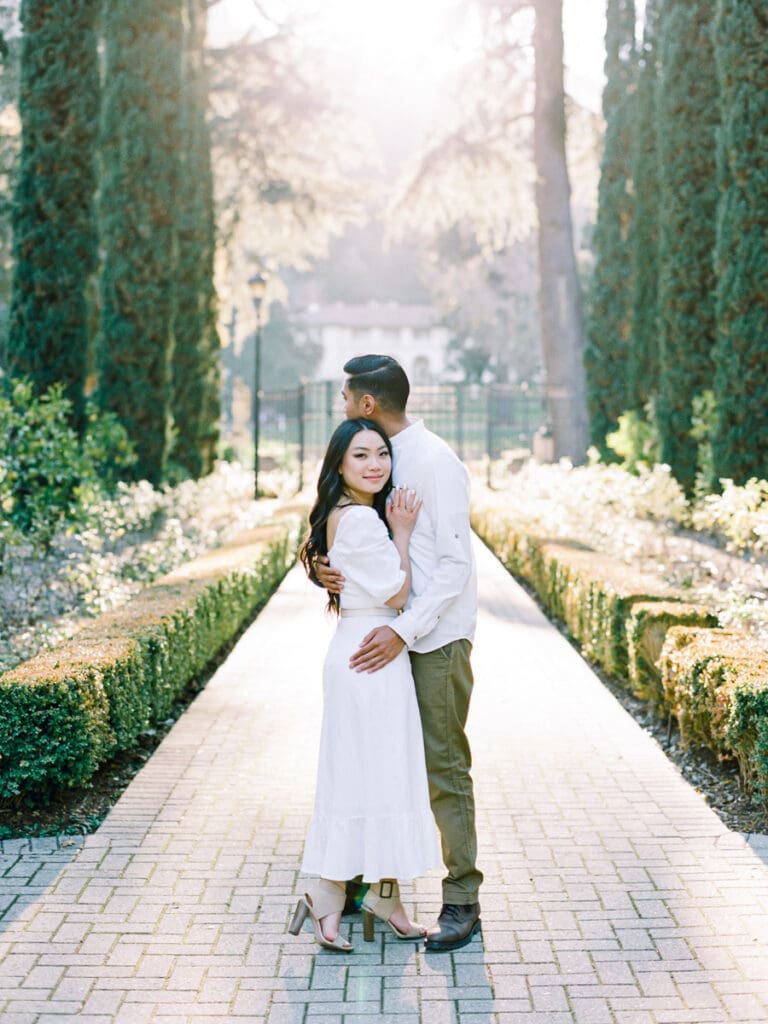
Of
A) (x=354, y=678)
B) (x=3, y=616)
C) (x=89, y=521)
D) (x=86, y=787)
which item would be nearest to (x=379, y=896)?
(x=354, y=678)

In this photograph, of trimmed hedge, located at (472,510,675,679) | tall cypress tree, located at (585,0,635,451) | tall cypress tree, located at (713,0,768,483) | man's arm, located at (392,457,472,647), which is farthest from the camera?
tall cypress tree, located at (585,0,635,451)

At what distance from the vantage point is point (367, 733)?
3.69m

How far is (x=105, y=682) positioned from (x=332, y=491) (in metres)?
2.09

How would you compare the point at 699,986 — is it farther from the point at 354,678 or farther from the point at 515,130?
the point at 515,130

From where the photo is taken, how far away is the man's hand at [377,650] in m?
3.65

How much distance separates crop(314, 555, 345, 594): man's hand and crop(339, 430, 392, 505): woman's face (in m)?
0.28

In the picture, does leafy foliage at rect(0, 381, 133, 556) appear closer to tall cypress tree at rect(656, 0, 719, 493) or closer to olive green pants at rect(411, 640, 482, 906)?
olive green pants at rect(411, 640, 482, 906)

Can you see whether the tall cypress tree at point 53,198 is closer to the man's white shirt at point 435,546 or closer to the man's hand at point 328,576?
the man's hand at point 328,576

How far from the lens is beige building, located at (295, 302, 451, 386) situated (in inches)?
2805

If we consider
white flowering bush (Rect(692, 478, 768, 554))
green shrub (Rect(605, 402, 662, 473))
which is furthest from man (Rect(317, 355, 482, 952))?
green shrub (Rect(605, 402, 662, 473))

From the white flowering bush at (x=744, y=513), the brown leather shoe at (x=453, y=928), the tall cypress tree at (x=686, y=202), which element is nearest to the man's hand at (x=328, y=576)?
the brown leather shoe at (x=453, y=928)

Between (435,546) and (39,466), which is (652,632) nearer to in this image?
(435,546)

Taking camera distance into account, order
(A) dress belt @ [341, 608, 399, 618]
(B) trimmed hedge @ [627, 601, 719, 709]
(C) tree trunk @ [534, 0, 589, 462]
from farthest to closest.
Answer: (C) tree trunk @ [534, 0, 589, 462] → (B) trimmed hedge @ [627, 601, 719, 709] → (A) dress belt @ [341, 608, 399, 618]

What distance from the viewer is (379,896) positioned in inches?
150
